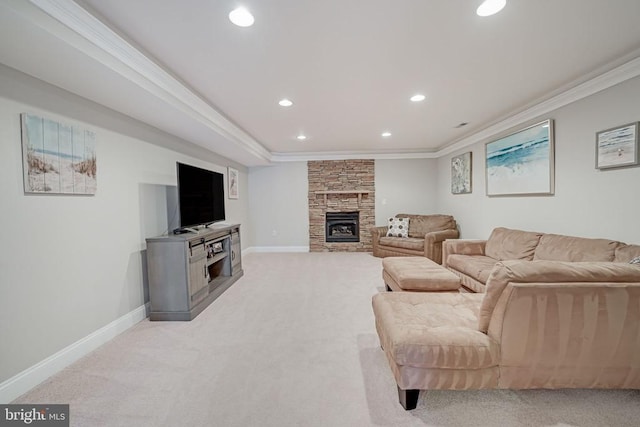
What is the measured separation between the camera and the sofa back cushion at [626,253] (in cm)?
213

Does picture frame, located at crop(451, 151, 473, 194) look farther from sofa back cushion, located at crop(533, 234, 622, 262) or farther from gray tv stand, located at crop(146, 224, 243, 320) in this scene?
gray tv stand, located at crop(146, 224, 243, 320)

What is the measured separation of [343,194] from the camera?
6.55 metres

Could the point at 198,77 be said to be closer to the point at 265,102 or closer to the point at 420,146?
the point at 265,102

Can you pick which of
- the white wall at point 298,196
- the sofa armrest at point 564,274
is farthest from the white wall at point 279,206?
the sofa armrest at point 564,274

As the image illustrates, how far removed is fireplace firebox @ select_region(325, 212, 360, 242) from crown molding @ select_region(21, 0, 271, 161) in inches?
158

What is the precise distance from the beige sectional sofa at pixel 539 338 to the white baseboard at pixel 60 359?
238 centimetres

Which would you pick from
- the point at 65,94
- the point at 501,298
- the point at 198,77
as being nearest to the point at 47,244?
the point at 65,94

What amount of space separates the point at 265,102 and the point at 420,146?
4.01 metres

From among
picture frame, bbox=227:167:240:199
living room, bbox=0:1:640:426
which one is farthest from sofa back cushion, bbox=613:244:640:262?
picture frame, bbox=227:167:240:199

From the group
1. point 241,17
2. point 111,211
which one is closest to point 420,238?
point 241,17

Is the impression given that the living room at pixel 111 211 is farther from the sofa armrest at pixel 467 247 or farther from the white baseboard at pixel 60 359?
the sofa armrest at pixel 467 247

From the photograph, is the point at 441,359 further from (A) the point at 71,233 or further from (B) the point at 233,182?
(B) the point at 233,182

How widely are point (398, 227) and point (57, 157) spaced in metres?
5.40

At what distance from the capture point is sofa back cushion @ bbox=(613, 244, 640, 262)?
7.00 ft
